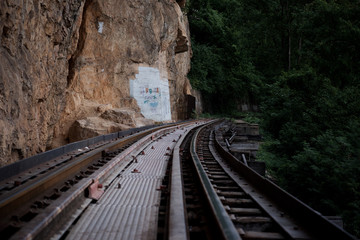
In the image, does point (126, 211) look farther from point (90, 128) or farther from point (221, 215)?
point (90, 128)

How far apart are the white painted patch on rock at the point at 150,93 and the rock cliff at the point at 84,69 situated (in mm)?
66

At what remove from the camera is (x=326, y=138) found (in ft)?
24.7

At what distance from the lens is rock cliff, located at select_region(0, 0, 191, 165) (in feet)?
20.0

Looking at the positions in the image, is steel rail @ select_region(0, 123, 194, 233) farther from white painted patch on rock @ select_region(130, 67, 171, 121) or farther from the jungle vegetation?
white painted patch on rock @ select_region(130, 67, 171, 121)

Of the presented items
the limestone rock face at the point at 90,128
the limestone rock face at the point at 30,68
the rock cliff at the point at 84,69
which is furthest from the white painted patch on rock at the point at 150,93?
the limestone rock face at the point at 30,68

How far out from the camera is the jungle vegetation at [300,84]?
5.90 meters

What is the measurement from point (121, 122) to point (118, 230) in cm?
1115

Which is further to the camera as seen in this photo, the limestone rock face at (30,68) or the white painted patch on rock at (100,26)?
the white painted patch on rock at (100,26)

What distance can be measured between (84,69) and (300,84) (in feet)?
39.0

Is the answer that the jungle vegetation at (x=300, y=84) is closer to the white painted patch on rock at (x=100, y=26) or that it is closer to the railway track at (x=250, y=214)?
the railway track at (x=250, y=214)

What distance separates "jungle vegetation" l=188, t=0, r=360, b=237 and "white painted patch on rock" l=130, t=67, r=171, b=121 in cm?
713

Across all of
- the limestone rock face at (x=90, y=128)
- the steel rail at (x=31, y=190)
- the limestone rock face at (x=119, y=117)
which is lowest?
the steel rail at (x=31, y=190)

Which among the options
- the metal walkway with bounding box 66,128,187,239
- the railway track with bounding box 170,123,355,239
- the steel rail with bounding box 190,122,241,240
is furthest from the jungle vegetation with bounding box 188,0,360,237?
the metal walkway with bounding box 66,128,187,239

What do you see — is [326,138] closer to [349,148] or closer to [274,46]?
[349,148]
